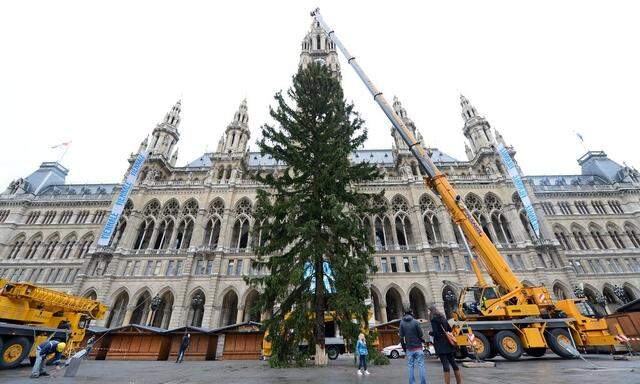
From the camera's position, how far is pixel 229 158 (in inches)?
1503

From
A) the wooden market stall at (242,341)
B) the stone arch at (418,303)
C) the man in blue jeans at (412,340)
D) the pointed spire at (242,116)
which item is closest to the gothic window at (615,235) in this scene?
the stone arch at (418,303)

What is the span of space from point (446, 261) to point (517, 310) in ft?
62.5

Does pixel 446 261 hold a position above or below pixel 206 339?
above

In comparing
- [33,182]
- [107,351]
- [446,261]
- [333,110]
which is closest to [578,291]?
[446,261]

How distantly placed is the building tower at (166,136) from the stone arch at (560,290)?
51.1 metres

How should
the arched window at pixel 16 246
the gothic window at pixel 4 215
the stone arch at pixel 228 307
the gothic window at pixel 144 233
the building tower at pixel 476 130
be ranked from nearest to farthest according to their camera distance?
the stone arch at pixel 228 307
the gothic window at pixel 144 233
the arched window at pixel 16 246
the gothic window at pixel 4 215
the building tower at pixel 476 130

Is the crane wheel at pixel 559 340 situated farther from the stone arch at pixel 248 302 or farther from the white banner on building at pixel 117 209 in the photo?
the white banner on building at pixel 117 209

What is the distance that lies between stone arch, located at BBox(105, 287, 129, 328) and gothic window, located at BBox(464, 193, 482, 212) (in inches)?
1587

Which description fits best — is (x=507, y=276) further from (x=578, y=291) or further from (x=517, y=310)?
(x=578, y=291)

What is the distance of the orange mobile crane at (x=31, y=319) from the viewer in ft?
37.0

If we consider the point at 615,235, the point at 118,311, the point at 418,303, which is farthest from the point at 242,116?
the point at 615,235

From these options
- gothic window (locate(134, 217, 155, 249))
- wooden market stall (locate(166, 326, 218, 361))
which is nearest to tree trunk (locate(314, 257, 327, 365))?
wooden market stall (locate(166, 326, 218, 361))

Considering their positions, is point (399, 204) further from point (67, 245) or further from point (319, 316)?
point (67, 245)

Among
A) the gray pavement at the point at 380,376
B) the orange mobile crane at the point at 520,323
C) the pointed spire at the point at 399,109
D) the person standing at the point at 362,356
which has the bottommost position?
the gray pavement at the point at 380,376
